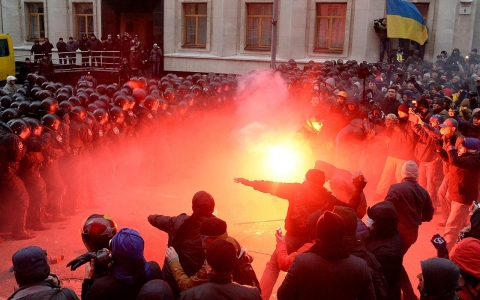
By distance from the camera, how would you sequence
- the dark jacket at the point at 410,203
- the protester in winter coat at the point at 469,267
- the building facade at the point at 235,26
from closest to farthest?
the protester in winter coat at the point at 469,267 < the dark jacket at the point at 410,203 < the building facade at the point at 235,26

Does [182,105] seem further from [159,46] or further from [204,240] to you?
[159,46]

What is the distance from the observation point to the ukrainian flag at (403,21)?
18.4 m

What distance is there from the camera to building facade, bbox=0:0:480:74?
23406 millimetres

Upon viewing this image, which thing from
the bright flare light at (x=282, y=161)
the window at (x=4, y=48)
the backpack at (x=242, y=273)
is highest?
the window at (x=4, y=48)

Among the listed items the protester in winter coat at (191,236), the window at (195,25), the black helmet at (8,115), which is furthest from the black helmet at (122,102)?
the window at (195,25)

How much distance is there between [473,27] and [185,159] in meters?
17.4

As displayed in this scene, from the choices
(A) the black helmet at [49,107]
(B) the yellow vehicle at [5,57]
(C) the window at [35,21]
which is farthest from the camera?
(C) the window at [35,21]

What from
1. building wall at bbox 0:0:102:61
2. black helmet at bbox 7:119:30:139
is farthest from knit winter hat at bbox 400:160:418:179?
building wall at bbox 0:0:102:61

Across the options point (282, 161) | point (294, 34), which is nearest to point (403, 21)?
point (294, 34)

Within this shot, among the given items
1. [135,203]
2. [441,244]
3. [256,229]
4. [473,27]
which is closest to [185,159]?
[135,203]

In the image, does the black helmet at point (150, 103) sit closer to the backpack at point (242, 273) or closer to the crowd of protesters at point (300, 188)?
the crowd of protesters at point (300, 188)

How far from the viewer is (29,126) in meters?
7.45

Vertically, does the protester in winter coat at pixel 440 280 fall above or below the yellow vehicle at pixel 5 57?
below

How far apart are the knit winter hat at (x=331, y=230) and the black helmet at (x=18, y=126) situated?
5223mm
